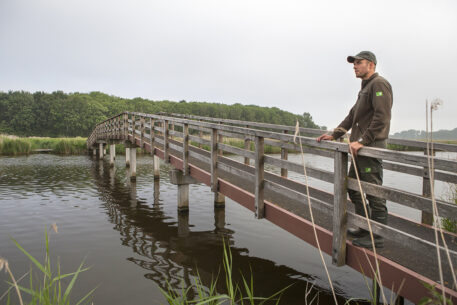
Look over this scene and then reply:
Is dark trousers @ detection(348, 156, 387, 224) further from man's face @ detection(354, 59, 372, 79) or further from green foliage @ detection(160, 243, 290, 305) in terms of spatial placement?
green foliage @ detection(160, 243, 290, 305)

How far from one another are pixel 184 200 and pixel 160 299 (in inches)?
190

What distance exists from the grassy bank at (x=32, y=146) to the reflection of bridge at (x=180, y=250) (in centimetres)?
2220

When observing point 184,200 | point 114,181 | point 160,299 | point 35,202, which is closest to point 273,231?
point 184,200

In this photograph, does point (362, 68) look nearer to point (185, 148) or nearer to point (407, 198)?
point (407, 198)

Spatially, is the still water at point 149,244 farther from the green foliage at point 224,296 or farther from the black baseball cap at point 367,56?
the black baseball cap at point 367,56

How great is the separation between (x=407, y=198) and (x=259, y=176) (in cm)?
250

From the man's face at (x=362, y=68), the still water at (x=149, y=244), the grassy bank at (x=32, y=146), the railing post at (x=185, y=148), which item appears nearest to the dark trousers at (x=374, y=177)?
the man's face at (x=362, y=68)

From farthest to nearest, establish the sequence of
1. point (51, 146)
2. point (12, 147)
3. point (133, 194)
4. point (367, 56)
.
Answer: point (51, 146) < point (12, 147) < point (133, 194) < point (367, 56)

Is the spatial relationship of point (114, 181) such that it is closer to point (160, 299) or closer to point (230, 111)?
point (160, 299)

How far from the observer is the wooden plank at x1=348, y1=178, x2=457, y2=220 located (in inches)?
111

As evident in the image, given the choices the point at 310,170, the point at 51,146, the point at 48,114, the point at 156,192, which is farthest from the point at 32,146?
the point at 48,114

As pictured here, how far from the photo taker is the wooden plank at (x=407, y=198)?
111 inches

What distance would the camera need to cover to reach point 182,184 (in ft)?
31.4

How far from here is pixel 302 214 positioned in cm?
518
